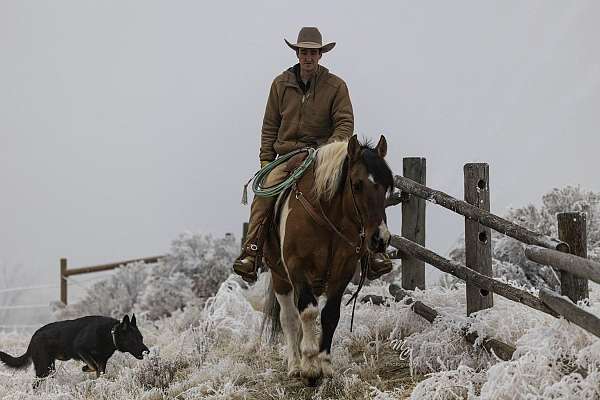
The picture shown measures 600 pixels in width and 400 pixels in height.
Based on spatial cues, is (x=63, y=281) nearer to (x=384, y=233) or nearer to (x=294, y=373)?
(x=294, y=373)

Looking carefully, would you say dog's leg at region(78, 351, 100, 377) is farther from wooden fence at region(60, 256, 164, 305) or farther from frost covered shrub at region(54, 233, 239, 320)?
wooden fence at region(60, 256, 164, 305)

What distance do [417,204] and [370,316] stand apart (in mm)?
1444

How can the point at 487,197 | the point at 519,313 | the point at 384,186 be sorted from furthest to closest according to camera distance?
the point at 487,197 < the point at 519,313 < the point at 384,186

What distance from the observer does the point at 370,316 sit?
8406mm

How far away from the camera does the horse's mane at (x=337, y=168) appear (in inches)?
226

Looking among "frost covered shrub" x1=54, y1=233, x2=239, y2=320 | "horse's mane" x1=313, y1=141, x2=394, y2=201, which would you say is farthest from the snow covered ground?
"frost covered shrub" x1=54, y1=233, x2=239, y2=320

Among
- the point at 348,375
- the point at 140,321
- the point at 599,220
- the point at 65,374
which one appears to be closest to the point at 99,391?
the point at 65,374

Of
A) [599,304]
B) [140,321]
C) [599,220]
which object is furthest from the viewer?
[140,321]

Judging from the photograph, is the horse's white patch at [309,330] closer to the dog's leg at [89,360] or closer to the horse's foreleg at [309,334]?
the horse's foreleg at [309,334]

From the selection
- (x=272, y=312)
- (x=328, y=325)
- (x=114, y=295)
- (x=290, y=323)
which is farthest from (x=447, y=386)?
(x=114, y=295)

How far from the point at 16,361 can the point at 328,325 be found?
13.7 feet

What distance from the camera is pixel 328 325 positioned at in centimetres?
644

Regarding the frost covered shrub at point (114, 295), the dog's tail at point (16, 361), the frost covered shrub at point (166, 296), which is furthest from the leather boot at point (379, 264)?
the frost covered shrub at point (114, 295)

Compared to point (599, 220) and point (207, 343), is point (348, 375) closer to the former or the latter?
point (207, 343)
